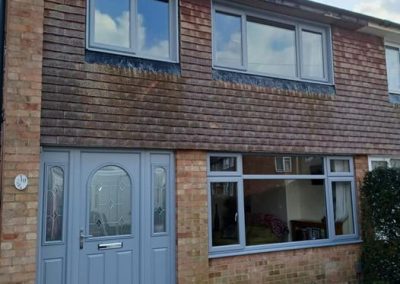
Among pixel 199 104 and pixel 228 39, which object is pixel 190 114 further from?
pixel 228 39

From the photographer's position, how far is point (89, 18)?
5.81 m

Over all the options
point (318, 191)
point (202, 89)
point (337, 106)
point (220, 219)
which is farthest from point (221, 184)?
point (337, 106)

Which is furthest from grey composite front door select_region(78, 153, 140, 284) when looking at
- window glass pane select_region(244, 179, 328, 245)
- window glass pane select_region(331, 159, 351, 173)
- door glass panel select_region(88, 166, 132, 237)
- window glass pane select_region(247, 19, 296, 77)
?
window glass pane select_region(331, 159, 351, 173)

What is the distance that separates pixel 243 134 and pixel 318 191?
6.95ft

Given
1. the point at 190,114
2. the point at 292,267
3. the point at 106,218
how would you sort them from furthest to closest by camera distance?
the point at 292,267 < the point at 190,114 < the point at 106,218

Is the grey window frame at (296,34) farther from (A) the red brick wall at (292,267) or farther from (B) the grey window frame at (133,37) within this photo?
(A) the red brick wall at (292,267)

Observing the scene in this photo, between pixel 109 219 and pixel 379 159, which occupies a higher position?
pixel 379 159

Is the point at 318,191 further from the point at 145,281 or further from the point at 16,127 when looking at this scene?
the point at 16,127

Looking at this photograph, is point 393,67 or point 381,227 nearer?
point 381,227

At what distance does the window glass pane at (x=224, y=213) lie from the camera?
6531mm

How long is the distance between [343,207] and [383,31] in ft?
12.2

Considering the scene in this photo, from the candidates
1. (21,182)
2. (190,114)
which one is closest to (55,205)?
(21,182)

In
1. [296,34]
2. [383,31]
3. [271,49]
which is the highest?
[383,31]

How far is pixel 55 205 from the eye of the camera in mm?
5348
